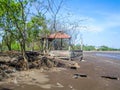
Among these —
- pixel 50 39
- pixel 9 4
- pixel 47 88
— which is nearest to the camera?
pixel 47 88

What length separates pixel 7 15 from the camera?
18750mm

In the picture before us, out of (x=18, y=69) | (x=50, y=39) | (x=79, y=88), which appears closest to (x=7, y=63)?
(x=18, y=69)

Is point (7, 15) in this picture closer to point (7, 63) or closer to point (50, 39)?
point (7, 63)

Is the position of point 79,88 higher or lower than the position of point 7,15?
lower

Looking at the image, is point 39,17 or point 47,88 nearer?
point 47,88

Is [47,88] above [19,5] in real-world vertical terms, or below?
below

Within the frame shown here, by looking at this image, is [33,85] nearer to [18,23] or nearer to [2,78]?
[2,78]

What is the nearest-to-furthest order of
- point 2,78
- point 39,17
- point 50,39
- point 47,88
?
point 47,88 < point 2,78 < point 39,17 < point 50,39

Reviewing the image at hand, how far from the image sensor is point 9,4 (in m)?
17.8

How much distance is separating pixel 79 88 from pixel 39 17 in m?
10.2

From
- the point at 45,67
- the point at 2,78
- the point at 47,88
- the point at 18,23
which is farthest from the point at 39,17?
the point at 47,88

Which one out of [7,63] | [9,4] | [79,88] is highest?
[9,4]

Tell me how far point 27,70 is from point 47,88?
5.87 m

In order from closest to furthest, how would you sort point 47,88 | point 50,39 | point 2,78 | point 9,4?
point 47,88, point 2,78, point 9,4, point 50,39
